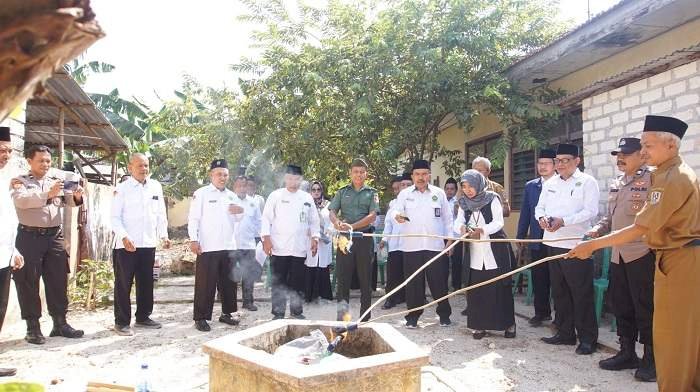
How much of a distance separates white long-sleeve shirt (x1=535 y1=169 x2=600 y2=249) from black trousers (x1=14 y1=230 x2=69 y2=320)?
516 centimetres

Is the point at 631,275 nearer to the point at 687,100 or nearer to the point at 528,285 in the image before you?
the point at 687,100

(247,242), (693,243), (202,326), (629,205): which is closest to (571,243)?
(629,205)

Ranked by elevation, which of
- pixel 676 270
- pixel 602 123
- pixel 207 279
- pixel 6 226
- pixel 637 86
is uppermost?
pixel 637 86

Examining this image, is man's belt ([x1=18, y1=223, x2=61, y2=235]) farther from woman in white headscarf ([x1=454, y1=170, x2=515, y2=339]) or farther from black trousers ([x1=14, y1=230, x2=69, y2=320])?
woman in white headscarf ([x1=454, y1=170, x2=515, y2=339])

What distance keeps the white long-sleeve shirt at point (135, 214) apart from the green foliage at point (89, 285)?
66.0 inches

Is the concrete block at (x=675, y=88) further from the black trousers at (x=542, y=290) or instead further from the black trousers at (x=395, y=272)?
the black trousers at (x=395, y=272)

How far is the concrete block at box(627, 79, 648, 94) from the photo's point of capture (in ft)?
18.6

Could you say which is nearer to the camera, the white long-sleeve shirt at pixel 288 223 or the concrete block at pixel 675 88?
the concrete block at pixel 675 88

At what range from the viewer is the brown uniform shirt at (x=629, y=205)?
14.0ft

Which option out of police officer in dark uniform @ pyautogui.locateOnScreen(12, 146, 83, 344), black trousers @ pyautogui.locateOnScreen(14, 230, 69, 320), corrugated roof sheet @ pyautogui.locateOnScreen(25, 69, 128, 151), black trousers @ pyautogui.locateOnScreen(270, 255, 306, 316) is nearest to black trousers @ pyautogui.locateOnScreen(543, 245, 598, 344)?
black trousers @ pyautogui.locateOnScreen(270, 255, 306, 316)

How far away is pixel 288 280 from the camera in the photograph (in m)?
6.48

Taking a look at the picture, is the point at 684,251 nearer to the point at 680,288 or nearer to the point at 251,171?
the point at 680,288

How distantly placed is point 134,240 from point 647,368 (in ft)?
17.3

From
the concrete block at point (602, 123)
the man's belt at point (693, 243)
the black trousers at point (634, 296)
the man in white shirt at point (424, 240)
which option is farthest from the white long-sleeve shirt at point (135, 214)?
the concrete block at point (602, 123)
